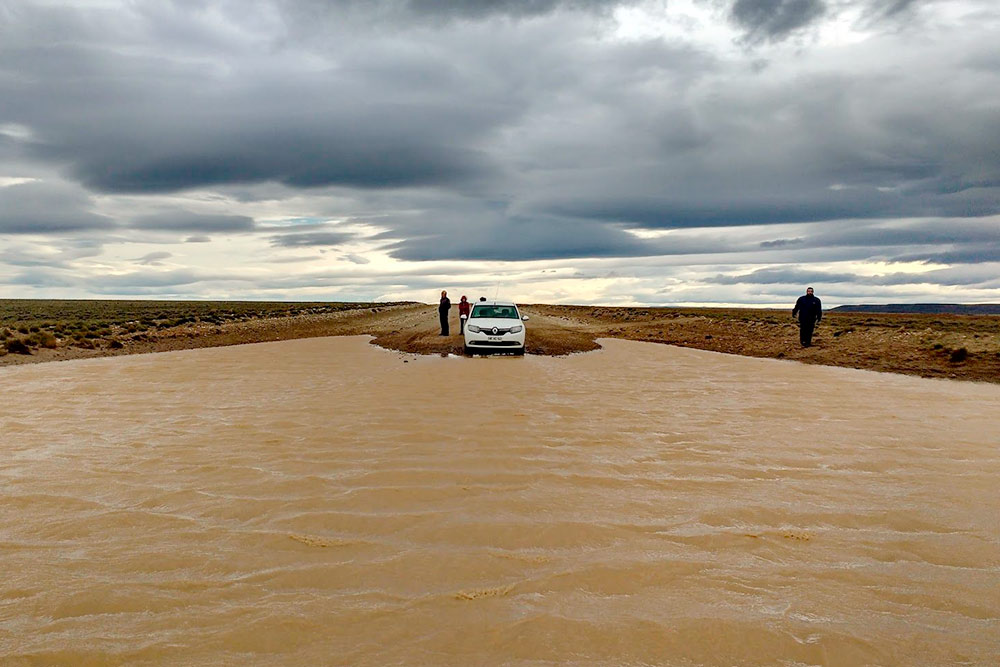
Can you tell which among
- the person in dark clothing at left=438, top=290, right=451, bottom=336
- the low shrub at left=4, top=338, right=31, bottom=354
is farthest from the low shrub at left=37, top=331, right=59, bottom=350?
the person in dark clothing at left=438, top=290, right=451, bottom=336

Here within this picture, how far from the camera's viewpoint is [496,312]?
23.7 metres

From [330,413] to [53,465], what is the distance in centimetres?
406

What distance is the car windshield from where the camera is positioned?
76.6 feet

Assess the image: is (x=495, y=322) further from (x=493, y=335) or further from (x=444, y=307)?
(x=444, y=307)

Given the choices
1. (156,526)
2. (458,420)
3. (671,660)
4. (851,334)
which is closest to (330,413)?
(458,420)

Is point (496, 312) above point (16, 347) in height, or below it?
above

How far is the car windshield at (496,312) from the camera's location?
2334cm

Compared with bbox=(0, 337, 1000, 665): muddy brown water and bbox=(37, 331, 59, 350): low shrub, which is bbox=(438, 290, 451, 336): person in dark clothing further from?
bbox=(0, 337, 1000, 665): muddy brown water

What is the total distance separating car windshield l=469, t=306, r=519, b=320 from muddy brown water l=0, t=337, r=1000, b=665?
37.4ft

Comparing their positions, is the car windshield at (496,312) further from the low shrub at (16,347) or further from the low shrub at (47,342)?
the low shrub at (47,342)

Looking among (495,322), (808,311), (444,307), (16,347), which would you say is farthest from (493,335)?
(16,347)

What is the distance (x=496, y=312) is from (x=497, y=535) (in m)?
18.3

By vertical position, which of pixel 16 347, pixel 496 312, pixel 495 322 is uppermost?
pixel 496 312

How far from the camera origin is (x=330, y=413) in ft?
37.0
